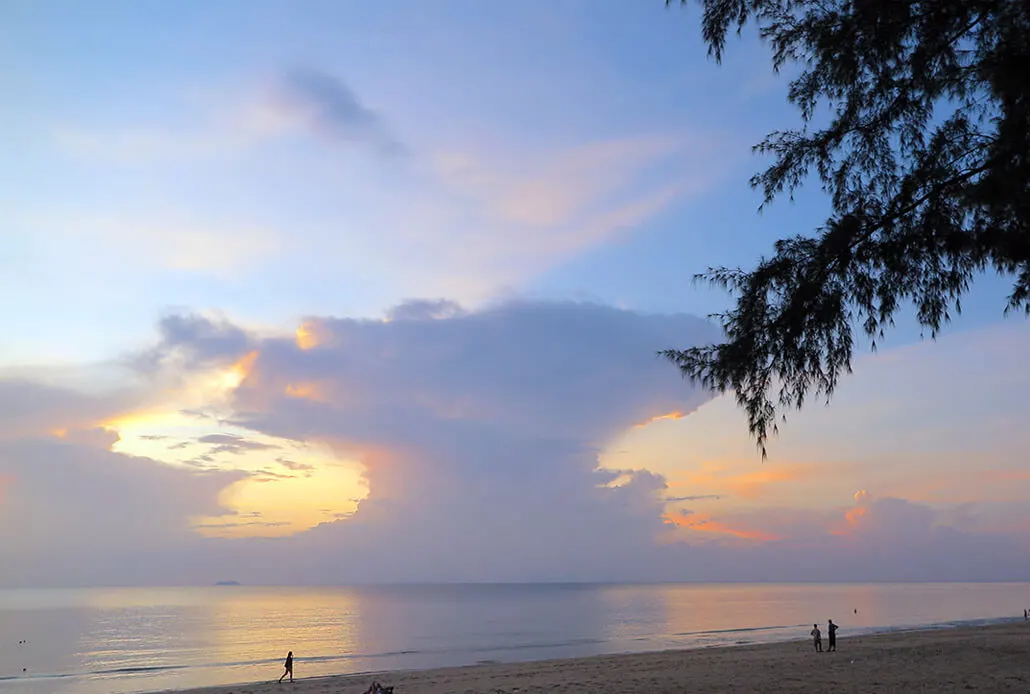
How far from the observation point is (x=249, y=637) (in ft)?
262

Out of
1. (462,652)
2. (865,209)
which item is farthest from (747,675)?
(462,652)

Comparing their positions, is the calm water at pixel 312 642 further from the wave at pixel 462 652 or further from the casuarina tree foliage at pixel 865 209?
the casuarina tree foliage at pixel 865 209

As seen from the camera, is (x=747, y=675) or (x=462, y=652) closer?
(x=747, y=675)

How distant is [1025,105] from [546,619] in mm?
108899

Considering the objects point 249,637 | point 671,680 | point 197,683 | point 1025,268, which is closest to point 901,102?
point 1025,268

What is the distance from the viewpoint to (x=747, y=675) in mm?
27906

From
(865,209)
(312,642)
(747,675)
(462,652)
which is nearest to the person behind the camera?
(865,209)

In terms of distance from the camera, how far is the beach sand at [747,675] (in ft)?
75.3

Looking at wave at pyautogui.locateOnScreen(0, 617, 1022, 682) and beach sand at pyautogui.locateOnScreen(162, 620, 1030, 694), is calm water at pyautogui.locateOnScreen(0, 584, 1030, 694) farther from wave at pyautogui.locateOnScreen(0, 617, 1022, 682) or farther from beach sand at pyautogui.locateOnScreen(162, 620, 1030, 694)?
beach sand at pyautogui.locateOnScreen(162, 620, 1030, 694)

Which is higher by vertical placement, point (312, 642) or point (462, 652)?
point (462, 652)

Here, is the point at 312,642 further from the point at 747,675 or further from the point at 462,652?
the point at 747,675

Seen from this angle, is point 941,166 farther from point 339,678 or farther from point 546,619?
point 546,619

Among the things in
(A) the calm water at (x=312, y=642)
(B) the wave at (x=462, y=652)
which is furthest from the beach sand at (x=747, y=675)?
(B) the wave at (x=462, y=652)

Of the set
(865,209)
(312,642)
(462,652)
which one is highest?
(865,209)
